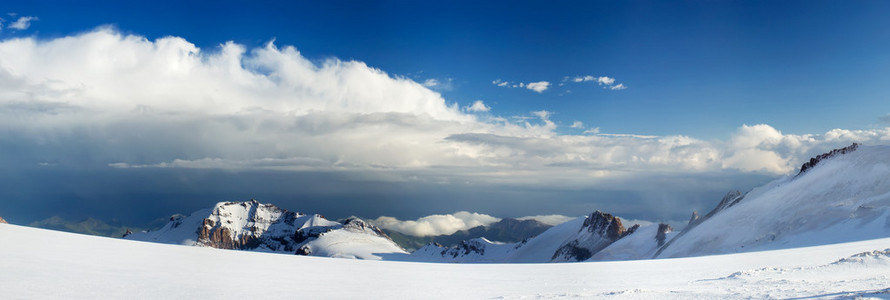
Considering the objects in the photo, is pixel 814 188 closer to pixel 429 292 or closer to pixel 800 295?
pixel 800 295

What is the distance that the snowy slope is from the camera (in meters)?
48.8

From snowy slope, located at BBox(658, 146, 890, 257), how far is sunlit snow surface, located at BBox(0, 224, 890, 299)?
33.0m

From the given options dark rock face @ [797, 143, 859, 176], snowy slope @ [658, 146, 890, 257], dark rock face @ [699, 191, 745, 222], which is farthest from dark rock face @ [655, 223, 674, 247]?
snowy slope @ [658, 146, 890, 257]

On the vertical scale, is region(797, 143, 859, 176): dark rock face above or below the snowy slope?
above

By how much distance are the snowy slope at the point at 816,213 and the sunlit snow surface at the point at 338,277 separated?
33028mm

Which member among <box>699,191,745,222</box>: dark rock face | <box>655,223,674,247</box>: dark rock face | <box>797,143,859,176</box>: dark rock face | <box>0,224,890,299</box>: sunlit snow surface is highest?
<box>797,143,859,176</box>: dark rock face

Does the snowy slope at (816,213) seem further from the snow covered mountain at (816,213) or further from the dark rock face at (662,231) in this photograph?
the dark rock face at (662,231)

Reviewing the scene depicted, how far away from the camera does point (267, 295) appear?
14.0 meters

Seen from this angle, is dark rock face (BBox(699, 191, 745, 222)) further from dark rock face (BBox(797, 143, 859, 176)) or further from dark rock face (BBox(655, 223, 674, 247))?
dark rock face (BBox(655, 223, 674, 247))

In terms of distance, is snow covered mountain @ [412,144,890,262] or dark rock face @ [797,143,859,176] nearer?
snow covered mountain @ [412,144,890,262]

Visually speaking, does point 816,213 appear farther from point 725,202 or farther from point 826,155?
point 725,202

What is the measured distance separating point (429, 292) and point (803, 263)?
17.5 metres

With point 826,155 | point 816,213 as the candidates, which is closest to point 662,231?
point 826,155

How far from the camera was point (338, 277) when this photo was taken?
18.1m
